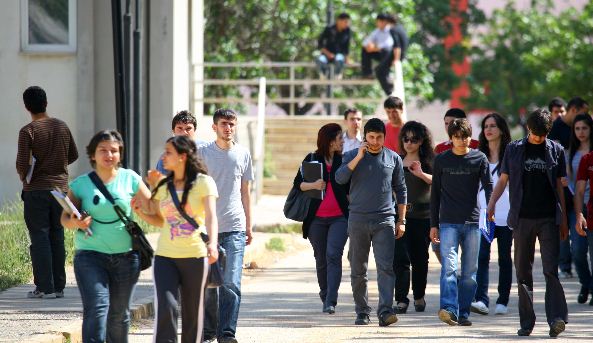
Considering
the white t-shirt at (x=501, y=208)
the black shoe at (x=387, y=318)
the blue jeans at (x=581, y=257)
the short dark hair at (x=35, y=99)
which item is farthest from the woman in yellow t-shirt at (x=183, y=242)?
the blue jeans at (x=581, y=257)

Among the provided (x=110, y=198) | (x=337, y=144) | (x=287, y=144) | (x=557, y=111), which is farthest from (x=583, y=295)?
(x=287, y=144)

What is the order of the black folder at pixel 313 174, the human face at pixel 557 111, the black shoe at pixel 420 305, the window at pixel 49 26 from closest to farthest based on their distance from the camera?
1. the black folder at pixel 313 174
2. the black shoe at pixel 420 305
3. the human face at pixel 557 111
4. the window at pixel 49 26

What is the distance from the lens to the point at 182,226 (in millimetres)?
9023

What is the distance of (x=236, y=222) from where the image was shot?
1062 cm

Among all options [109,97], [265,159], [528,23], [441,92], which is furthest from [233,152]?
[528,23]

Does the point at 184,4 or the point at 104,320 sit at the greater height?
the point at 184,4

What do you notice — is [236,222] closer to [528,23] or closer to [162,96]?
[162,96]

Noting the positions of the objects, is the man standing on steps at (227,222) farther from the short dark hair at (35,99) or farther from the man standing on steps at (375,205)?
the short dark hair at (35,99)

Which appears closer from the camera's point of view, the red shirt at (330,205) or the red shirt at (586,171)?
the red shirt at (586,171)

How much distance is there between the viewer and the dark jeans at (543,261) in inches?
445

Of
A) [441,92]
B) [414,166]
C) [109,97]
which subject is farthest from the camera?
[441,92]

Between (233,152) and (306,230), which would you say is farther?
(306,230)

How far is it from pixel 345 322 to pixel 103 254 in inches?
146

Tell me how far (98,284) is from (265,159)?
60.6 ft
